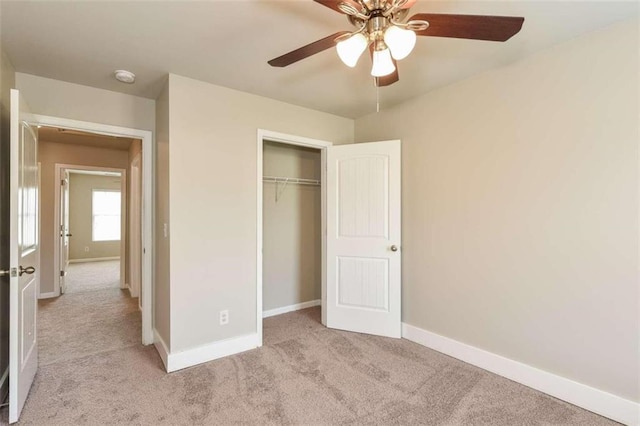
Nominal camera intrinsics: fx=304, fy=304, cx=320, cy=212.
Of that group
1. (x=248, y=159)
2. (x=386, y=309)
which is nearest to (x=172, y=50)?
(x=248, y=159)

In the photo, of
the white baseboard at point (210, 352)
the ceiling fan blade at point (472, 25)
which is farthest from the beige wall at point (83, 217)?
the ceiling fan blade at point (472, 25)

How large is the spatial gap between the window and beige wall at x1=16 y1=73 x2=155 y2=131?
274 inches

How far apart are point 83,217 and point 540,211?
981 cm

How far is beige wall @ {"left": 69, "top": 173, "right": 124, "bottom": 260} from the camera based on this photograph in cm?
791

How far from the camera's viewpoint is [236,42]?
6.57 ft

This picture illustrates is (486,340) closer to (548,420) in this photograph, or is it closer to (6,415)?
(548,420)

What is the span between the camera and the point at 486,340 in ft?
7.93

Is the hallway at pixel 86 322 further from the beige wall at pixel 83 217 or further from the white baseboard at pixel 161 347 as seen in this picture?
the beige wall at pixel 83 217

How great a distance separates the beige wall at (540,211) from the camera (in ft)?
5.93

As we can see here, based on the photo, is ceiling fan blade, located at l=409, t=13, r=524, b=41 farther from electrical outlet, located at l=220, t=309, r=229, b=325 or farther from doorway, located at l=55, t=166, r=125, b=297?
doorway, located at l=55, t=166, r=125, b=297

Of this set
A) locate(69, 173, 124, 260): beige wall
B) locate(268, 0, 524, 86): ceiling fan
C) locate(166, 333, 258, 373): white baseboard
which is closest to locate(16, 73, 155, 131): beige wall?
locate(166, 333, 258, 373): white baseboard

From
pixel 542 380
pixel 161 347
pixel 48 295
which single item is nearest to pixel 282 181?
pixel 161 347

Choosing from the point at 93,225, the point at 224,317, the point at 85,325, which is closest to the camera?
the point at 224,317

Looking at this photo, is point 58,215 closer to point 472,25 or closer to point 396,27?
point 396,27
